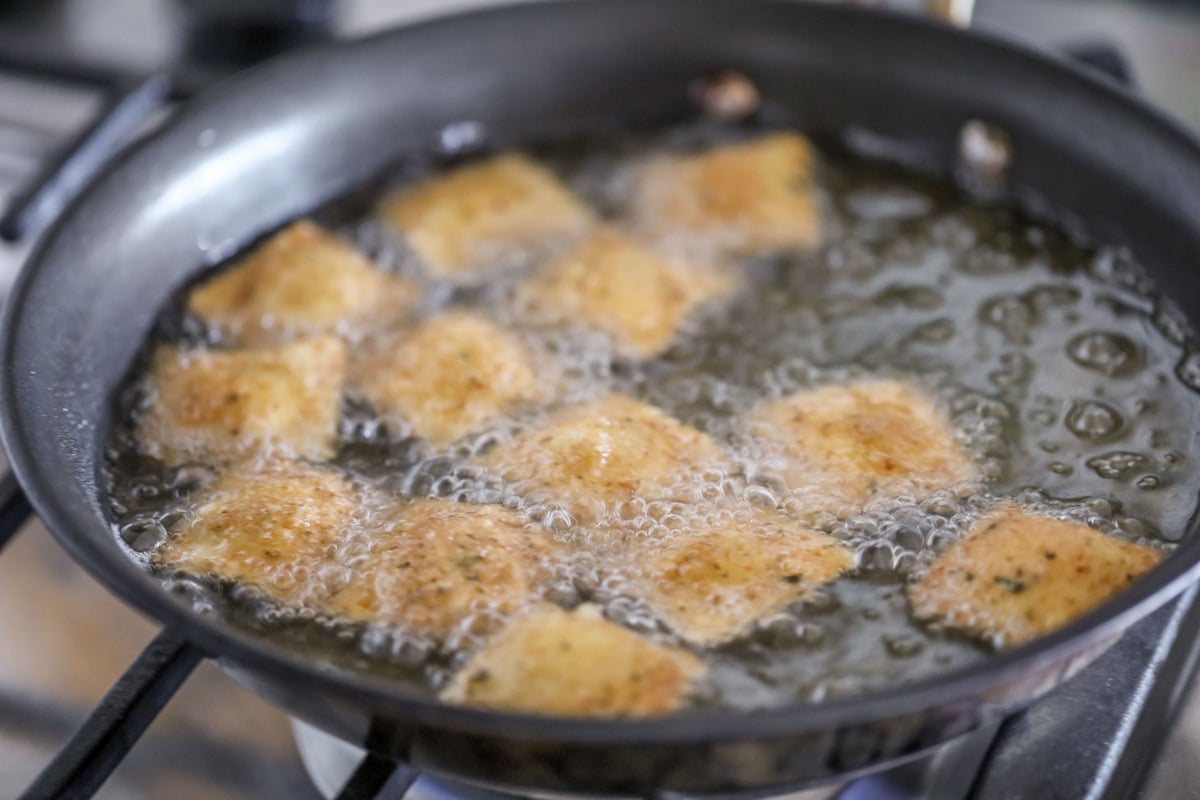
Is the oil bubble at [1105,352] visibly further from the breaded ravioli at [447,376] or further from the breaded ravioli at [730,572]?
the breaded ravioli at [447,376]

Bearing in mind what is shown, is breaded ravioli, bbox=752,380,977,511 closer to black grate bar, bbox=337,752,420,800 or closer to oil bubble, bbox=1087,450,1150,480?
oil bubble, bbox=1087,450,1150,480

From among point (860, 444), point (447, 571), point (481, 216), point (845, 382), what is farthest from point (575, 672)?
point (481, 216)

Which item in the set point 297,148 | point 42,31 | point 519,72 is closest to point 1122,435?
point 519,72

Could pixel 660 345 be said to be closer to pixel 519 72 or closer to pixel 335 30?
pixel 519 72

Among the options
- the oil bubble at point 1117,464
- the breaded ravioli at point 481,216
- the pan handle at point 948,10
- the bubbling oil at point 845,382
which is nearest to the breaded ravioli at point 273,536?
the bubbling oil at point 845,382

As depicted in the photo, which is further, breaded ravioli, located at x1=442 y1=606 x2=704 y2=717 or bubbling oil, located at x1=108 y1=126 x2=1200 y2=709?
bubbling oil, located at x1=108 y1=126 x2=1200 y2=709

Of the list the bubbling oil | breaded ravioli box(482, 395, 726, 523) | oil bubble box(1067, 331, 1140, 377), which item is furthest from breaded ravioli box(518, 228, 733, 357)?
oil bubble box(1067, 331, 1140, 377)

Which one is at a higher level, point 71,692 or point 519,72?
point 519,72
